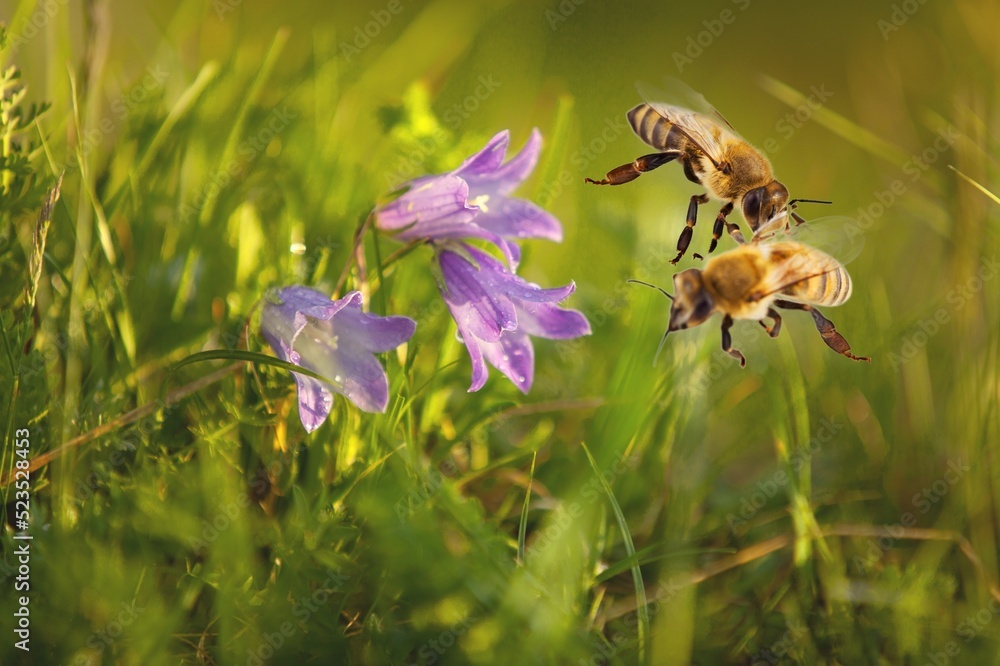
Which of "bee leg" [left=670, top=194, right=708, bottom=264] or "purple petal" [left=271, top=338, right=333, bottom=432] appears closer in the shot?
"bee leg" [left=670, top=194, right=708, bottom=264]

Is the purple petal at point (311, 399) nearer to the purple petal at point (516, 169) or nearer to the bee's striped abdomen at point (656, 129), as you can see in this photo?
the purple petal at point (516, 169)

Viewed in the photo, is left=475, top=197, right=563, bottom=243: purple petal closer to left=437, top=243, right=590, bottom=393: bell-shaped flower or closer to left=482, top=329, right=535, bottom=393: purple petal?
left=437, top=243, right=590, bottom=393: bell-shaped flower

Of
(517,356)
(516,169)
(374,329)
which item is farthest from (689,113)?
(374,329)

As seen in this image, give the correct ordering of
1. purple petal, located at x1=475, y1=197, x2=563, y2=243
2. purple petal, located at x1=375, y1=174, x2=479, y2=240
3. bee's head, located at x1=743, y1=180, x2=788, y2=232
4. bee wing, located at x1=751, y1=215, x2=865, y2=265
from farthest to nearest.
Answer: purple petal, located at x1=475, y1=197, x2=563, y2=243 → purple petal, located at x1=375, y1=174, x2=479, y2=240 → bee's head, located at x1=743, y1=180, x2=788, y2=232 → bee wing, located at x1=751, y1=215, x2=865, y2=265

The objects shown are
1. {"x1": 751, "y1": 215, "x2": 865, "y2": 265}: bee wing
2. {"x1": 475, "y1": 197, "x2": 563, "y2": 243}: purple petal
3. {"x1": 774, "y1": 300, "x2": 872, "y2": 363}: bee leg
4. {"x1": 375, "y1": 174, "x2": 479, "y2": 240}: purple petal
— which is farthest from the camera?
{"x1": 475, "y1": 197, "x2": 563, "y2": 243}: purple petal

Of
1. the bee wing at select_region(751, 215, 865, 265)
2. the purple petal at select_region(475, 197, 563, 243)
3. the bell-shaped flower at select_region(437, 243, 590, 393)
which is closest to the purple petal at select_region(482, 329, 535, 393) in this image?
the bell-shaped flower at select_region(437, 243, 590, 393)

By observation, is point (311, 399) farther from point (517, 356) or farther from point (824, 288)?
point (824, 288)

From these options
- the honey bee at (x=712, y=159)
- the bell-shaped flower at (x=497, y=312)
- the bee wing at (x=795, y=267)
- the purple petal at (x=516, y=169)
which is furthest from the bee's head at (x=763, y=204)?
→ the purple petal at (x=516, y=169)
